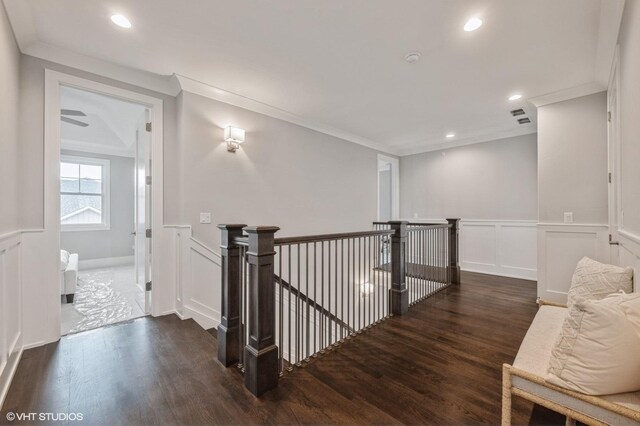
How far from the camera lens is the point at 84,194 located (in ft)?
19.4

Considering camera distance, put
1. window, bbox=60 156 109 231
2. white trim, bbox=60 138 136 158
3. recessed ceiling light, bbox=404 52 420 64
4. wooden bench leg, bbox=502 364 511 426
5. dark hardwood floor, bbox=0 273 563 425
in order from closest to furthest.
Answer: wooden bench leg, bbox=502 364 511 426, dark hardwood floor, bbox=0 273 563 425, recessed ceiling light, bbox=404 52 420 64, white trim, bbox=60 138 136 158, window, bbox=60 156 109 231

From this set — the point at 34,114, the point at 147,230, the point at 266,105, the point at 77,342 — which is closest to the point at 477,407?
the point at 77,342

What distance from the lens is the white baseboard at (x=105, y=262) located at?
5.76m

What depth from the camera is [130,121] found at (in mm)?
4445

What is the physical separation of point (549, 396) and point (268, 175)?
11.4ft

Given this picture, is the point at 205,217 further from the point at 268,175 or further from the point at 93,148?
the point at 93,148

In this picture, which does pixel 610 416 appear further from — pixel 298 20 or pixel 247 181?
pixel 247 181

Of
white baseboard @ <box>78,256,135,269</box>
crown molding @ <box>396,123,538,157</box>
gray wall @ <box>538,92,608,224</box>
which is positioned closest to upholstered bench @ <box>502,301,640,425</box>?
gray wall @ <box>538,92,608,224</box>

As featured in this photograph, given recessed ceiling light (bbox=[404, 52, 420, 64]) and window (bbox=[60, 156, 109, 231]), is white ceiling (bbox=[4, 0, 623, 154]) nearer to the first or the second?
recessed ceiling light (bbox=[404, 52, 420, 64])

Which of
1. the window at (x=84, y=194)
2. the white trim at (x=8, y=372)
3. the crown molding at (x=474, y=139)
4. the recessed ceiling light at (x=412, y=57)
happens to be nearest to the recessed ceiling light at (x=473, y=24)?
the recessed ceiling light at (x=412, y=57)

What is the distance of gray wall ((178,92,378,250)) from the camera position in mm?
3137

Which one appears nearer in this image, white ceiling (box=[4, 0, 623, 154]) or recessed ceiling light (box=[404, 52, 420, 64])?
white ceiling (box=[4, 0, 623, 154])

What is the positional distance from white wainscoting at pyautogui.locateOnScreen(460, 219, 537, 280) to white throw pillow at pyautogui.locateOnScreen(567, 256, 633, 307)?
3.09m

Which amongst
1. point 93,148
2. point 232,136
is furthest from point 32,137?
point 93,148
